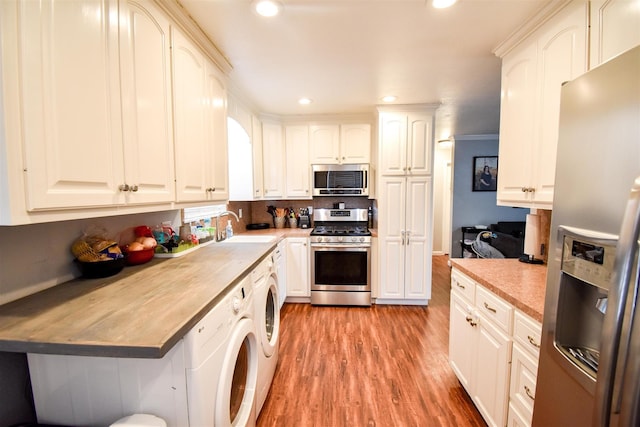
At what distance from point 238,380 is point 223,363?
41cm

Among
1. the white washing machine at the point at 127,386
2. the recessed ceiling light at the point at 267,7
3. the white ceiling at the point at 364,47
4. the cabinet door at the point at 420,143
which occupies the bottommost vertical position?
the white washing machine at the point at 127,386

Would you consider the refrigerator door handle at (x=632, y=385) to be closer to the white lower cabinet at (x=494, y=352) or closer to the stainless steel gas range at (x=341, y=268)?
the white lower cabinet at (x=494, y=352)

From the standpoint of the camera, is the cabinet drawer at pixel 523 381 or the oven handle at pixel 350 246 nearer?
the cabinet drawer at pixel 523 381

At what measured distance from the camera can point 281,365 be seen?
2.09 meters

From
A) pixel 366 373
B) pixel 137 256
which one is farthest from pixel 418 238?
pixel 137 256

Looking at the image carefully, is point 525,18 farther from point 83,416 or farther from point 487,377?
point 83,416

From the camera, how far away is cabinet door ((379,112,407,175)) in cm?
301

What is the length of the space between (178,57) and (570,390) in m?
2.20

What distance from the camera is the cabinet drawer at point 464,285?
1.59 metres

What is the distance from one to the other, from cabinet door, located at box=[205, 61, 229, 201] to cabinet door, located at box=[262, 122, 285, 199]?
1.32 metres

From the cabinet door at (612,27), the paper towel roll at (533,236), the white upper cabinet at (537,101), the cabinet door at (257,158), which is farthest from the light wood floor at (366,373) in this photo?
the cabinet door at (612,27)

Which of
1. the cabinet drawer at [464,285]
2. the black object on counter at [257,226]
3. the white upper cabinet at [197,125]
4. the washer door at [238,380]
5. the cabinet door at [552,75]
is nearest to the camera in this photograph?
the washer door at [238,380]

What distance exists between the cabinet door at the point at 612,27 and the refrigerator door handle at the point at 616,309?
0.91 meters

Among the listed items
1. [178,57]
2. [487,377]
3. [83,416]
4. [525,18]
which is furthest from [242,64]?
[487,377]
